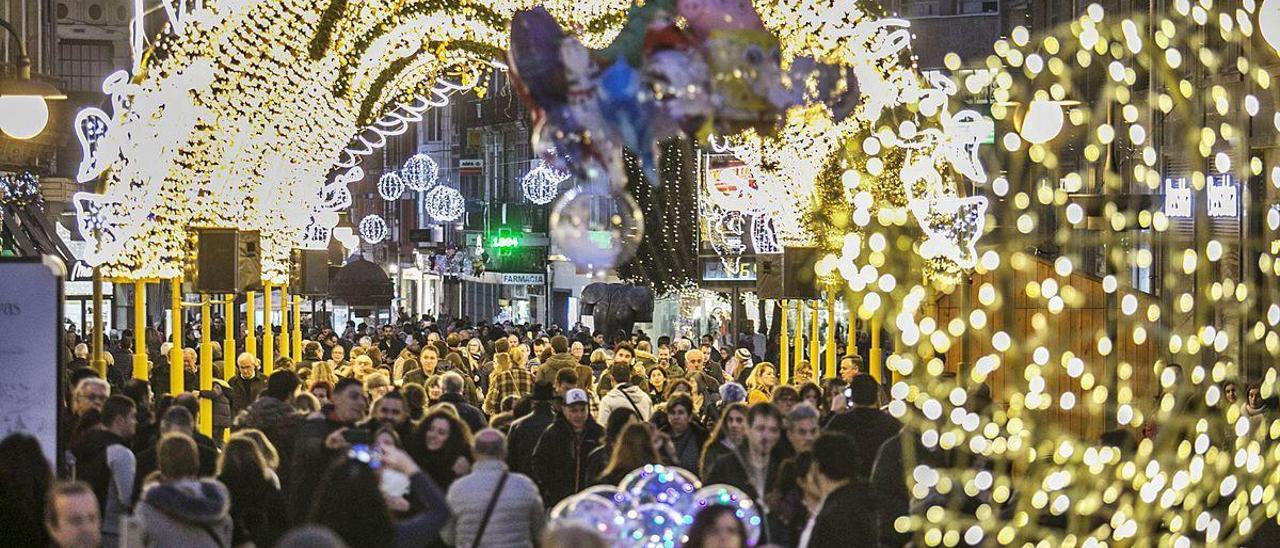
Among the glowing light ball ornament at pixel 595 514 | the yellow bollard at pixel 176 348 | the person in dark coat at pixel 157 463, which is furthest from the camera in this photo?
the yellow bollard at pixel 176 348

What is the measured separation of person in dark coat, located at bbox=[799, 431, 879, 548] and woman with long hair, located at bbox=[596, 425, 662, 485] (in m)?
1.63

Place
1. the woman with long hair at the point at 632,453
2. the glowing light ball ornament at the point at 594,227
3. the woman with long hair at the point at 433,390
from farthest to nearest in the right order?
the woman with long hair at the point at 433,390 < the woman with long hair at the point at 632,453 < the glowing light ball ornament at the point at 594,227

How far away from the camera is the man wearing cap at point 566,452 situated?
1177cm

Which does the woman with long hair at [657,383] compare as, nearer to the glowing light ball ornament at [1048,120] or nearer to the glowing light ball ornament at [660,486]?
the glowing light ball ornament at [1048,120]

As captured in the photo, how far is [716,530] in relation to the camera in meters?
7.26

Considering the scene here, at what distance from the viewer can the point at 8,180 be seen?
30875mm

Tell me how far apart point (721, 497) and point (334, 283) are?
32.9 m

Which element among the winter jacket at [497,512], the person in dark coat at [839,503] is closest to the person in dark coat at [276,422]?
the winter jacket at [497,512]

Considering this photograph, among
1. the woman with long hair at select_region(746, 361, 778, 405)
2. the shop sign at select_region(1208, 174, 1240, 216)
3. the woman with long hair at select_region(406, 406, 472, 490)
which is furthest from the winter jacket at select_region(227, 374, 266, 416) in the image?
the shop sign at select_region(1208, 174, 1240, 216)

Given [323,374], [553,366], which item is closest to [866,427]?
[553,366]

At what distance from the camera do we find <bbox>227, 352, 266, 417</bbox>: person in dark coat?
662 inches

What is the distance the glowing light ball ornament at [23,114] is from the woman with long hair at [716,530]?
6.56 meters

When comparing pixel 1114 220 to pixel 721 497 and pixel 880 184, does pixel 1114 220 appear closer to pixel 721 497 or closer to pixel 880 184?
pixel 721 497

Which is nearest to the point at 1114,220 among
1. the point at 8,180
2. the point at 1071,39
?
the point at 1071,39
